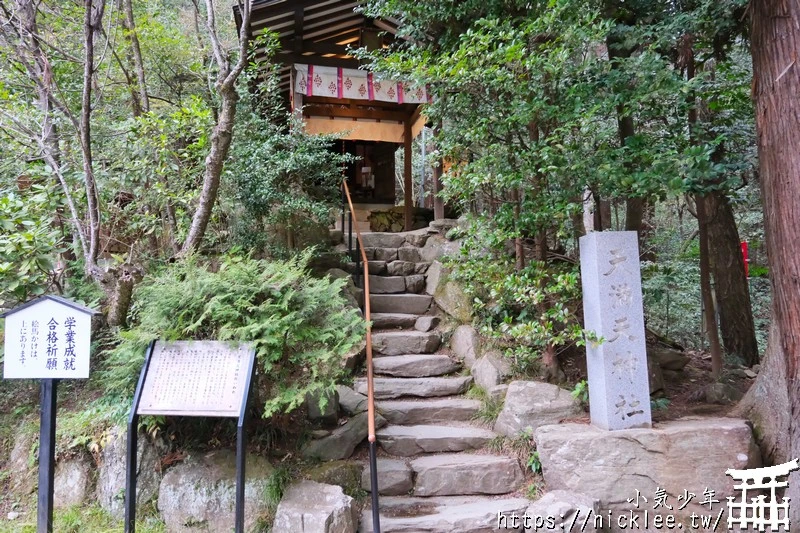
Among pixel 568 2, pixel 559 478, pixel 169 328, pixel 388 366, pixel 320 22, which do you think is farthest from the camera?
pixel 320 22

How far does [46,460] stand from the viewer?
10.2 feet

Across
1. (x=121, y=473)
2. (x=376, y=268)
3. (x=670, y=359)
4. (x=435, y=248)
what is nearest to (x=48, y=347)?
(x=121, y=473)

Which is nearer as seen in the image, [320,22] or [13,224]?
[13,224]

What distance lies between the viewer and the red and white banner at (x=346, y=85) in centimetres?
876

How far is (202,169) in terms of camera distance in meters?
5.69

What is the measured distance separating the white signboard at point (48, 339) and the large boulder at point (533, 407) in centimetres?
337

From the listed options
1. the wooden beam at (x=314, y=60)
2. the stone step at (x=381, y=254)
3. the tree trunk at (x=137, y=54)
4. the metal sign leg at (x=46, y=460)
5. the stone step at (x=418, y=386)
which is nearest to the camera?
the metal sign leg at (x=46, y=460)

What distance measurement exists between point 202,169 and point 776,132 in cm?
569

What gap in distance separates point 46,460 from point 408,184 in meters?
7.94

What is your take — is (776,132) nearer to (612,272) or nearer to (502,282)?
(612,272)

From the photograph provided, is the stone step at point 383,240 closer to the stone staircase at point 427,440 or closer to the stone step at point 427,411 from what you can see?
the stone staircase at point 427,440

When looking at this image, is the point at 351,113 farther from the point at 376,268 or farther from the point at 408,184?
the point at 376,268

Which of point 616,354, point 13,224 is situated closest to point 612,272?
point 616,354

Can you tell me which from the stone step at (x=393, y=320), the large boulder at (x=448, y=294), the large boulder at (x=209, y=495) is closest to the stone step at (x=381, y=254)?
the large boulder at (x=448, y=294)
